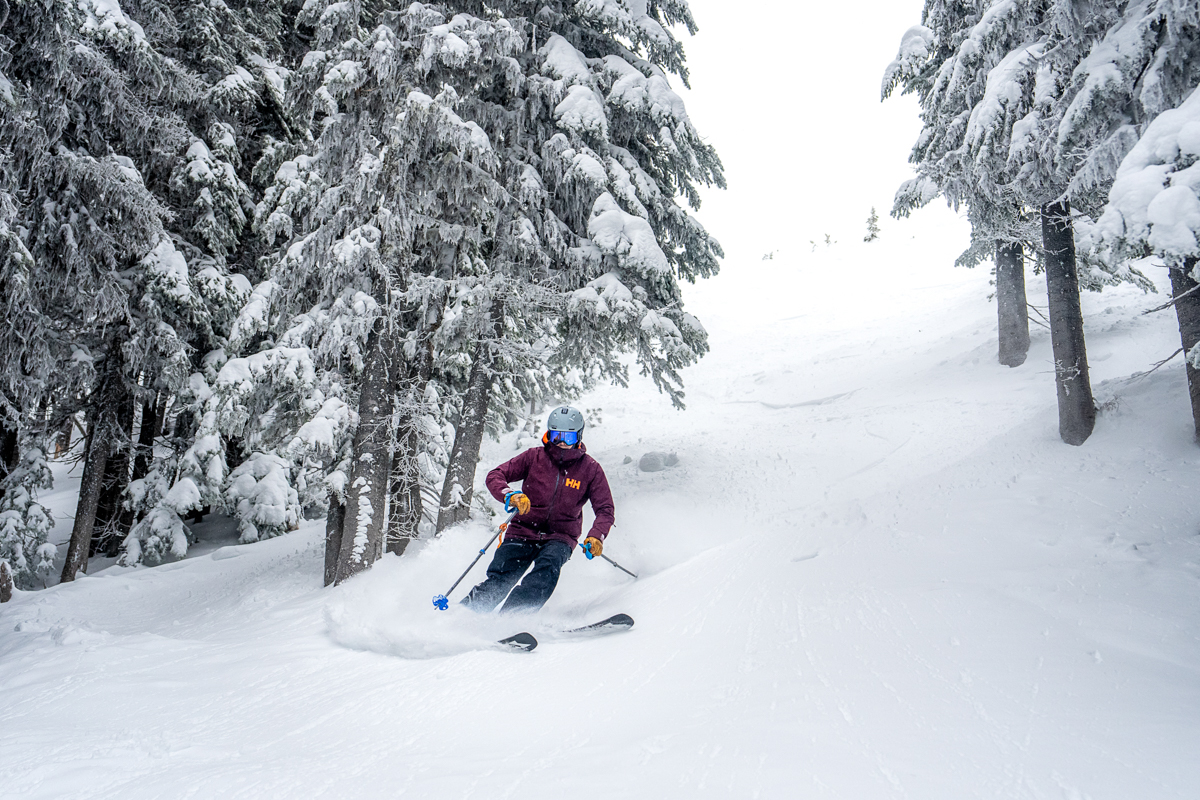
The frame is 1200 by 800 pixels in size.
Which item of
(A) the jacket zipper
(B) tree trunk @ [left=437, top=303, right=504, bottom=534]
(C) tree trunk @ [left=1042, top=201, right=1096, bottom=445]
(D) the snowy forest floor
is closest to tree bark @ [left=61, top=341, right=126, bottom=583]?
(D) the snowy forest floor

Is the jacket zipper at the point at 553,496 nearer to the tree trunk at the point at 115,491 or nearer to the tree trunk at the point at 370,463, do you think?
the tree trunk at the point at 370,463

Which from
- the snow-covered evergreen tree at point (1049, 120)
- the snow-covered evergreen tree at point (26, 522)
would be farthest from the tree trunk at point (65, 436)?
the snow-covered evergreen tree at point (1049, 120)

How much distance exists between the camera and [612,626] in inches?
173

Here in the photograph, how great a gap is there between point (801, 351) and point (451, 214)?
724 inches

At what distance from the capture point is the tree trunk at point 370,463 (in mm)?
7824

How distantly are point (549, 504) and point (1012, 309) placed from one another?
43.5ft

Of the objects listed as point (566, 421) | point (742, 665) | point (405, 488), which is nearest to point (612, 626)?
point (742, 665)

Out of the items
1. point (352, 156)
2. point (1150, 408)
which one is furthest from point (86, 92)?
point (1150, 408)

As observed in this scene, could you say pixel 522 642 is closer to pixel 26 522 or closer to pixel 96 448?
pixel 96 448

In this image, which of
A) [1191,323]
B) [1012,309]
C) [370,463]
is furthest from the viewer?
[1012,309]

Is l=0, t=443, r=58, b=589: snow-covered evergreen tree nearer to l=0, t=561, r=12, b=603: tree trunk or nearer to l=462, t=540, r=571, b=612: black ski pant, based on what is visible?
l=0, t=561, r=12, b=603: tree trunk

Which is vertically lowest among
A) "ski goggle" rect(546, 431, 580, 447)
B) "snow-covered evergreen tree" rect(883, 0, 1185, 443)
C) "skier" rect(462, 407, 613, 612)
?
"skier" rect(462, 407, 613, 612)

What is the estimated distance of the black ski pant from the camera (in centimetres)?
499

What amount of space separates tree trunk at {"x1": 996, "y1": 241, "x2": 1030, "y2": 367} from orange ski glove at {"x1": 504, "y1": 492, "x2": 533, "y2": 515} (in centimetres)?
1332
